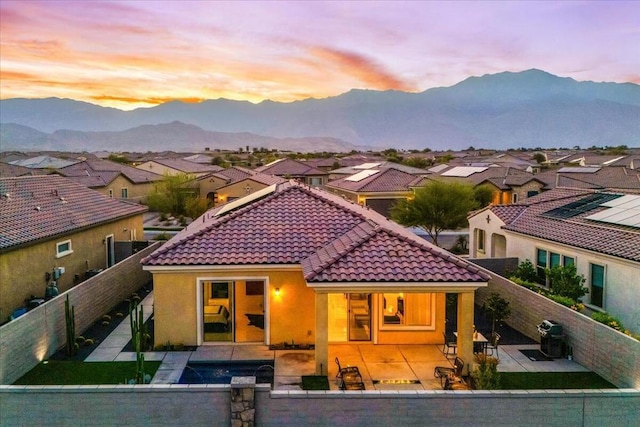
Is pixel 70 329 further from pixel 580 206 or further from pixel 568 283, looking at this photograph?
pixel 580 206

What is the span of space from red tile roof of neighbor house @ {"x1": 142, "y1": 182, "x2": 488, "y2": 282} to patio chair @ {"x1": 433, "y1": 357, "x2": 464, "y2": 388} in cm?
214

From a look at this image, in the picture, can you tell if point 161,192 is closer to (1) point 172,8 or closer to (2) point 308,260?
(1) point 172,8

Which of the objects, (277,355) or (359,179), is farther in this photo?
(359,179)

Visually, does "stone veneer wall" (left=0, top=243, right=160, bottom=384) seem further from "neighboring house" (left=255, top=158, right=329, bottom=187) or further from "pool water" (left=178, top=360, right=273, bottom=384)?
"neighboring house" (left=255, top=158, right=329, bottom=187)

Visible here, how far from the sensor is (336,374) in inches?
496

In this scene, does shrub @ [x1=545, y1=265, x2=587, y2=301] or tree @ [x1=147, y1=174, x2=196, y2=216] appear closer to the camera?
shrub @ [x1=545, y1=265, x2=587, y2=301]

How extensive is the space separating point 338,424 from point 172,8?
32057 millimetres

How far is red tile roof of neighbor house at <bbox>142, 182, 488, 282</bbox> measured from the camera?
41.9 ft

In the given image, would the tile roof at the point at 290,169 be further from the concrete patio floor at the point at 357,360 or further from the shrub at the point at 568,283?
the concrete patio floor at the point at 357,360

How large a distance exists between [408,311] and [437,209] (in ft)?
61.8

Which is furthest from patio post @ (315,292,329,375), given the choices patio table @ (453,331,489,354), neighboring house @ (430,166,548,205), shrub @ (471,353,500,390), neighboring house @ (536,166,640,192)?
neighboring house @ (430,166,548,205)

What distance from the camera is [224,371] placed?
42.5ft

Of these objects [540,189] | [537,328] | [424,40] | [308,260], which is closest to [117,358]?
[308,260]

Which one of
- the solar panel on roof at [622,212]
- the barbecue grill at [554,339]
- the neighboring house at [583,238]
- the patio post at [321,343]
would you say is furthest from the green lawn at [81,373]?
the solar panel on roof at [622,212]
